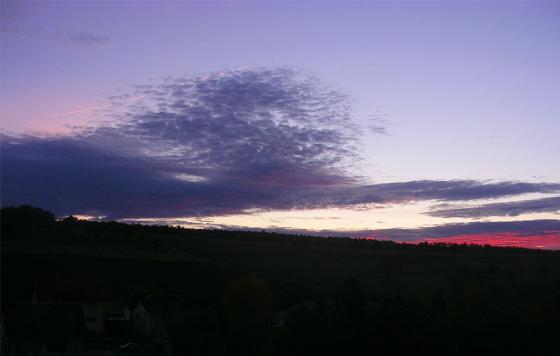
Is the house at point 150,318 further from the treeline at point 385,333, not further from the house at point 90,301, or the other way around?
the treeline at point 385,333

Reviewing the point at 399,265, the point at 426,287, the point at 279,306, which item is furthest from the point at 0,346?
the point at 399,265

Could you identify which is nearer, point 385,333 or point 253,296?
point 385,333

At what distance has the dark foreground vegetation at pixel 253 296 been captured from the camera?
42844 millimetres

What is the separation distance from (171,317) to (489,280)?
68.9 m

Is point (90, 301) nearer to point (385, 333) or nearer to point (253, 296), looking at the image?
point (253, 296)

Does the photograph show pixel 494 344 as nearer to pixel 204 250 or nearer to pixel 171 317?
pixel 171 317

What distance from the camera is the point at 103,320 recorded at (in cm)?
7075

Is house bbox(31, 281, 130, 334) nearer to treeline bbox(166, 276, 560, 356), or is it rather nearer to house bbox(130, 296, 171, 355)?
house bbox(130, 296, 171, 355)

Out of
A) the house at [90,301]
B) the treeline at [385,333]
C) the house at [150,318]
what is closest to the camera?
the treeline at [385,333]

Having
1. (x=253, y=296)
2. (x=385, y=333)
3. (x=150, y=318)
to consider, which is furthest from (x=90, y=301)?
(x=385, y=333)

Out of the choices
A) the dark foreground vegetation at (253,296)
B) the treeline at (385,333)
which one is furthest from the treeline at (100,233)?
the treeline at (385,333)

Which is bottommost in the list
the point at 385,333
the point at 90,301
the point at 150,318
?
the point at 150,318

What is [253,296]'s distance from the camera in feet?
238

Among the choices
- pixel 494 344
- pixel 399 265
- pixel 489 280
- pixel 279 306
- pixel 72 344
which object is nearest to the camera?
pixel 494 344
